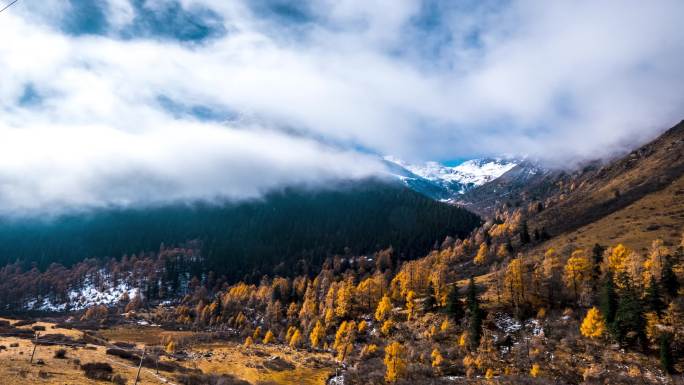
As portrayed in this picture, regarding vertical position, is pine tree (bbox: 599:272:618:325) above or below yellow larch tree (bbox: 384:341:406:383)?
above

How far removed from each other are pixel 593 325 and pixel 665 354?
46.5 feet

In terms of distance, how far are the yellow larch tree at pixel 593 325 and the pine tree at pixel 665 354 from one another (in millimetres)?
11755

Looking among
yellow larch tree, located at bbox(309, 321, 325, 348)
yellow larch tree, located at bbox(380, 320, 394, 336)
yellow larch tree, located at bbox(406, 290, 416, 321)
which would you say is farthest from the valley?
yellow larch tree, located at bbox(309, 321, 325, 348)

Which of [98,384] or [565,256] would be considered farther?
[565,256]

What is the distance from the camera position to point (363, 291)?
5349 inches

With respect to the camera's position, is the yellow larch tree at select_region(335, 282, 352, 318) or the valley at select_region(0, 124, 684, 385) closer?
the valley at select_region(0, 124, 684, 385)

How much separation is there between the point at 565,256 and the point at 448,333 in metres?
59.0

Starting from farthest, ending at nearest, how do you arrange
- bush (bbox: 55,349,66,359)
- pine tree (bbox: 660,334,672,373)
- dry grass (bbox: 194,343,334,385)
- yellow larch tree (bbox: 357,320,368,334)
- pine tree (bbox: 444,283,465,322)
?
1. yellow larch tree (bbox: 357,320,368,334)
2. pine tree (bbox: 444,283,465,322)
3. dry grass (bbox: 194,343,334,385)
4. pine tree (bbox: 660,334,672,373)
5. bush (bbox: 55,349,66,359)

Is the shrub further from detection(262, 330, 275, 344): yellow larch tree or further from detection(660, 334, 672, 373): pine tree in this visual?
detection(262, 330, 275, 344): yellow larch tree

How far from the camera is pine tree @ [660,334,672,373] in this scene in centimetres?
6456

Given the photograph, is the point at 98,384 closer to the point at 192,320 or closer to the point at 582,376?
the point at 582,376

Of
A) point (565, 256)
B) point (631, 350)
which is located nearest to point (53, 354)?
point (631, 350)

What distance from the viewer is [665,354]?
213ft

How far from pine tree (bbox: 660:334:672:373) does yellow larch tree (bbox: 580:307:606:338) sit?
11755 mm
